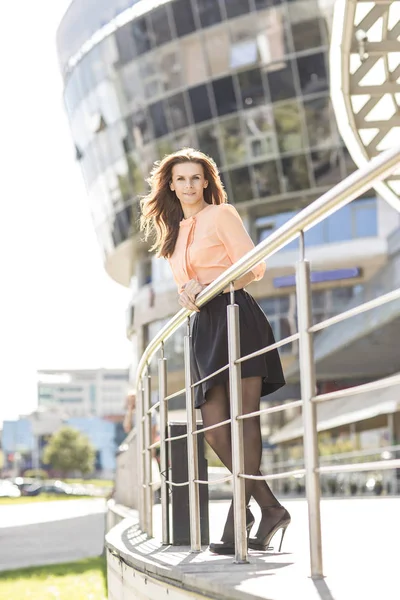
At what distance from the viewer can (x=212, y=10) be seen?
38.6 m

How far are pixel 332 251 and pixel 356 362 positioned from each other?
15.5ft

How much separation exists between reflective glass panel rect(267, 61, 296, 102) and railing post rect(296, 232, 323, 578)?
3541cm

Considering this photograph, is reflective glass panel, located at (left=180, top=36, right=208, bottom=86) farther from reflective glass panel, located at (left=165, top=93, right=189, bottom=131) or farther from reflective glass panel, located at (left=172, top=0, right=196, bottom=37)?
reflective glass panel, located at (left=165, top=93, right=189, bottom=131)

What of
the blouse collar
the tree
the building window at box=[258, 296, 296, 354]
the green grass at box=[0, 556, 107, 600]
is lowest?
the green grass at box=[0, 556, 107, 600]

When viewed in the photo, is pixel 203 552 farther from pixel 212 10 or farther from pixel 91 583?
pixel 212 10

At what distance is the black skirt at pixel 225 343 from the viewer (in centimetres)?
456

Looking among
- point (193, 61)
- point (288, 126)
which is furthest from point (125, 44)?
point (288, 126)

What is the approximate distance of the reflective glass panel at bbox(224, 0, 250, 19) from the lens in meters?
37.4

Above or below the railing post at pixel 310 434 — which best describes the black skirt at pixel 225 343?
above

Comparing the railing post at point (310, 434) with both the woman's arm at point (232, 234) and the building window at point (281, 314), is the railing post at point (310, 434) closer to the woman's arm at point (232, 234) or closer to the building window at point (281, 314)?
the woman's arm at point (232, 234)

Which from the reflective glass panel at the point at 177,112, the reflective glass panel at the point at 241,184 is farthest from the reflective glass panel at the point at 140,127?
the reflective glass panel at the point at 241,184

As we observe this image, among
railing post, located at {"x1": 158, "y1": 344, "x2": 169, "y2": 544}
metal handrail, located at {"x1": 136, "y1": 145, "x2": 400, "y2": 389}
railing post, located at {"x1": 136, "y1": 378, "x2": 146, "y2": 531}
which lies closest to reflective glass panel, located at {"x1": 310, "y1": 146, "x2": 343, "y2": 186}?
railing post, located at {"x1": 136, "y1": 378, "x2": 146, "y2": 531}

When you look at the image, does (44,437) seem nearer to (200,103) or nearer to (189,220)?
(200,103)

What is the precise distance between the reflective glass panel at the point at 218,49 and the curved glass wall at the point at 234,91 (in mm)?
38
